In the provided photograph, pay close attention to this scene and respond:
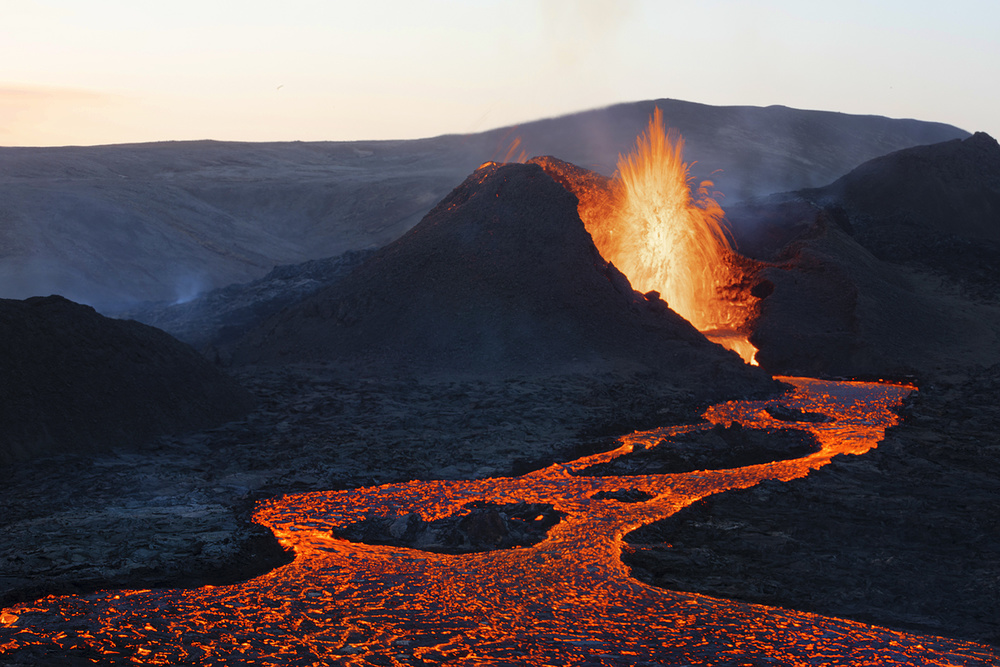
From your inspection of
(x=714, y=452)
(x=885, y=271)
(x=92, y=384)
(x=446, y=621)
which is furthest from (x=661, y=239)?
(x=446, y=621)

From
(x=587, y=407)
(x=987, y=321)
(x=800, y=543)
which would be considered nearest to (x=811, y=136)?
(x=987, y=321)

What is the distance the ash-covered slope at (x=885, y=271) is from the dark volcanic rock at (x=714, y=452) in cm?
805

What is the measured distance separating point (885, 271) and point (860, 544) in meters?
17.9

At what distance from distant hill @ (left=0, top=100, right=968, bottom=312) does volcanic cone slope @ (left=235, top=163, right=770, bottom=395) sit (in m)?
18.4

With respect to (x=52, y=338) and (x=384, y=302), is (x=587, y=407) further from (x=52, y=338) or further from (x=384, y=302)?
(x=52, y=338)

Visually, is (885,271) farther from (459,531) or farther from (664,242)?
(459,531)

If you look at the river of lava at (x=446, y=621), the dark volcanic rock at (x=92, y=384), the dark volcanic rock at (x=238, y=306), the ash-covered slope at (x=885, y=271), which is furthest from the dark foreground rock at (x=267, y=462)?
the dark volcanic rock at (x=238, y=306)

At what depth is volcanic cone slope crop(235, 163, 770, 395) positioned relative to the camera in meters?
17.2

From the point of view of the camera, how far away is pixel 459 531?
8.26 metres

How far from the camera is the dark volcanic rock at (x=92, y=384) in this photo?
1112 centimetres

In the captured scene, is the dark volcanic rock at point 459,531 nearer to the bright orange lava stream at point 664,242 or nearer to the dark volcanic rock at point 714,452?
the dark volcanic rock at point 714,452

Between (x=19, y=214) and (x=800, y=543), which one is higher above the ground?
(x=19, y=214)

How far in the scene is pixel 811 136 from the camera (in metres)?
80.4

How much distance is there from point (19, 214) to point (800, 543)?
134 feet
